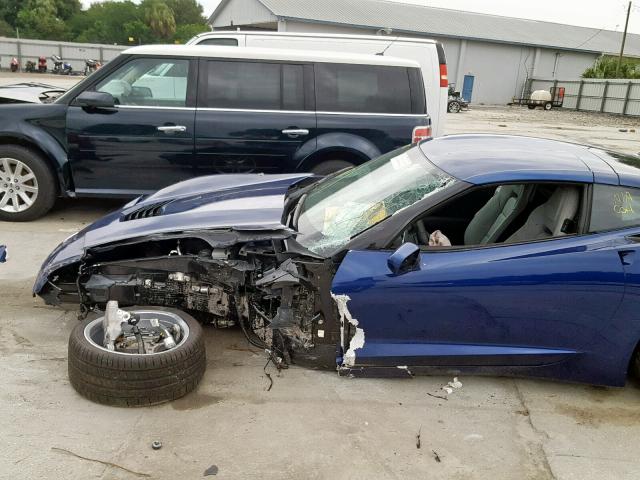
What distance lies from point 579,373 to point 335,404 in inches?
57.6

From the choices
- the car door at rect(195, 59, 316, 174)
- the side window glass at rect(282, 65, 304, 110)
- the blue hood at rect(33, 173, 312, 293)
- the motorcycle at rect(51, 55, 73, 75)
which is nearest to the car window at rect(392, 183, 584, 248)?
the blue hood at rect(33, 173, 312, 293)

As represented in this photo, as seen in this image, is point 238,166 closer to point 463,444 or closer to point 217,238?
point 217,238

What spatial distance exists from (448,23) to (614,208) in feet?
149

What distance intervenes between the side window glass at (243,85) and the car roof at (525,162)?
257 cm

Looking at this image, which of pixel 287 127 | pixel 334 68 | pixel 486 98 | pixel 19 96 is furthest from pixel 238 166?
pixel 486 98

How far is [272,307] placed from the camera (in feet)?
11.5

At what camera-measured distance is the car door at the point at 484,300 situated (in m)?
3.18

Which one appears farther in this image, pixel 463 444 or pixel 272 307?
pixel 272 307

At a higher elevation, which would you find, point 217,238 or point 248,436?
point 217,238

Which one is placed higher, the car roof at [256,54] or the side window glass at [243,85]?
the car roof at [256,54]

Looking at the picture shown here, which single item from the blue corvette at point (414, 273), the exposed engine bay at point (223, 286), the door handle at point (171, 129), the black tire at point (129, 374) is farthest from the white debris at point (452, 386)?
the door handle at point (171, 129)

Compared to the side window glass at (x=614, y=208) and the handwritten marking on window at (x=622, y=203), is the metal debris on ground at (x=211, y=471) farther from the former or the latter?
the handwritten marking on window at (x=622, y=203)

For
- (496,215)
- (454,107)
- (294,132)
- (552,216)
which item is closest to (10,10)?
(454,107)

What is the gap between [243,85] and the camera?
6.18 meters
